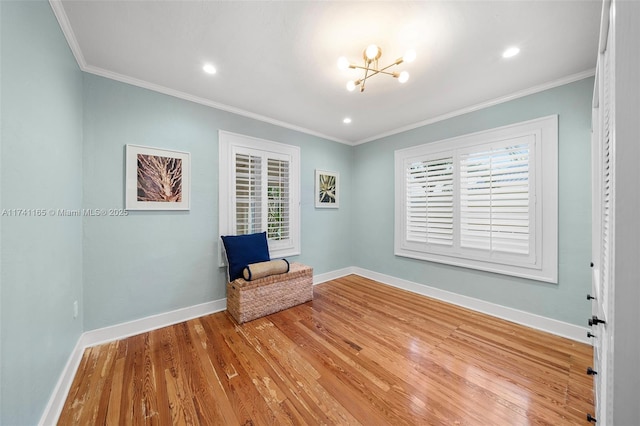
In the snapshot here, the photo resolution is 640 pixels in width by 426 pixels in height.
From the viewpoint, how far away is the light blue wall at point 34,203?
104 cm

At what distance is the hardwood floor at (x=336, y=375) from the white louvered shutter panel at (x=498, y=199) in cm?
91

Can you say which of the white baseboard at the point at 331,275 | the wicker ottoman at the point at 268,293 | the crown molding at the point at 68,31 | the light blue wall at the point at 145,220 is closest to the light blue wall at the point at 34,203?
the crown molding at the point at 68,31

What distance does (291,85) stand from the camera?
2457mm

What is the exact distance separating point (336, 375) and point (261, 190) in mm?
2343

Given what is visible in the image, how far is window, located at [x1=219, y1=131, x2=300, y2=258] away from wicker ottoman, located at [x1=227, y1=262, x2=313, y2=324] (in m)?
0.55

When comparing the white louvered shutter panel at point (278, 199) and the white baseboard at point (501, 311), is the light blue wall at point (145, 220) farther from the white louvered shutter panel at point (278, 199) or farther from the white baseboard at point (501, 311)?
the white baseboard at point (501, 311)

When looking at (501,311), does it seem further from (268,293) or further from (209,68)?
(209,68)

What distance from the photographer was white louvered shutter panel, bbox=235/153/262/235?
3.05 m

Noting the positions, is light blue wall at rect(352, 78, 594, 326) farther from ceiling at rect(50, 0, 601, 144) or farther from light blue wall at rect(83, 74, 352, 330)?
light blue wall at rect(83, 74, 352, 330)

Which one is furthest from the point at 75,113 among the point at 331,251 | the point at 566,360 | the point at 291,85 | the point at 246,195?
the point at 566,360

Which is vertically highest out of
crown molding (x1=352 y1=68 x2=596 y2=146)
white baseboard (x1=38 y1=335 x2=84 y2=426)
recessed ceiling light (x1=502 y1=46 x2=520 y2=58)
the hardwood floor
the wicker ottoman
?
recessed ceiling light (x1=502 y1=46 x2=520 y2=58)

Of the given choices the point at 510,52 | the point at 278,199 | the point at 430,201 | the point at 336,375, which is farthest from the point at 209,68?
the point at 430,201

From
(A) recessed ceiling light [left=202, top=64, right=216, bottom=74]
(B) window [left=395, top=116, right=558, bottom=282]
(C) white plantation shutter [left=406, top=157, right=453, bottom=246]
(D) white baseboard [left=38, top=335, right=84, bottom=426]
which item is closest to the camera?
(D) white baseboard [left=38, top=335, right=84, bottom=426]

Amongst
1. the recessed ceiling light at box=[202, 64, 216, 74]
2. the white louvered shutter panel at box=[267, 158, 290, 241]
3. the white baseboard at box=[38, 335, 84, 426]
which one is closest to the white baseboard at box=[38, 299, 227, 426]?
the white baseboard at box=[38, 335, 84, 426]
